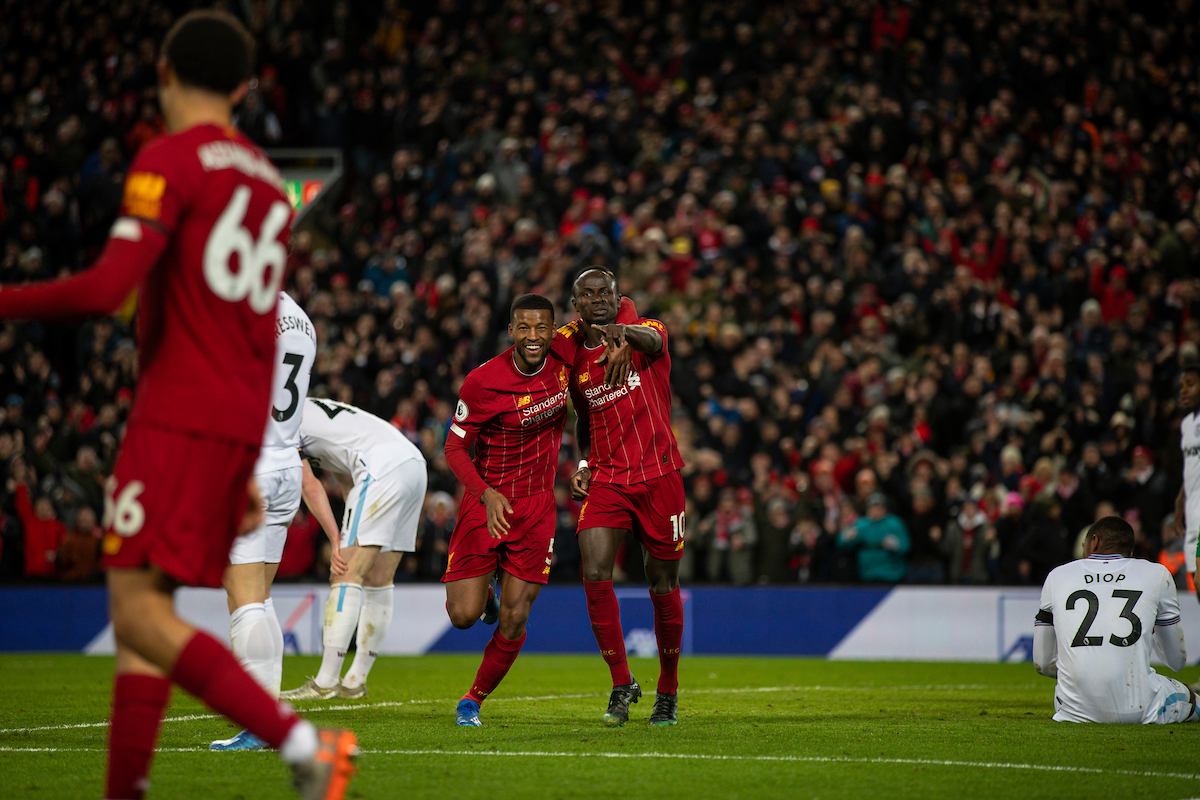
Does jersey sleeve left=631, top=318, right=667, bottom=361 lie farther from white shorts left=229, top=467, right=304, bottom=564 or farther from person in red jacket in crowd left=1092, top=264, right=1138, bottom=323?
person in red jacket in crowd left=1092, top=264, right=1138, bottom=323

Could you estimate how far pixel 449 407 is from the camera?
707 inches

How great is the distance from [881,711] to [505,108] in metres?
16.1

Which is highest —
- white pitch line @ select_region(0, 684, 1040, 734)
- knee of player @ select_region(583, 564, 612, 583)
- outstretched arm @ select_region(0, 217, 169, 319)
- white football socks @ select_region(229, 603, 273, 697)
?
outstretched arm @ select_region(0, 217, 169, 319)

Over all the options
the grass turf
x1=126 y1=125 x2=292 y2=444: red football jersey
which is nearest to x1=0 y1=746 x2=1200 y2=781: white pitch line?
the grass turf

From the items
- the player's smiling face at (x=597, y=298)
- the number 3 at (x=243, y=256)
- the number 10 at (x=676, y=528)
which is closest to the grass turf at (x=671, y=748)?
the number 10 at (x=676, y=528)

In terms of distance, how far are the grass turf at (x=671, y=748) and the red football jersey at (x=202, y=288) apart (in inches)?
75.1

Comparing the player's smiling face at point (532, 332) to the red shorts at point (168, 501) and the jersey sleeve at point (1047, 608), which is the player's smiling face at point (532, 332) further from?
the red shorts at point (168, 501)

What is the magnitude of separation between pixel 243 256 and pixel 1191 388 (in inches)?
321

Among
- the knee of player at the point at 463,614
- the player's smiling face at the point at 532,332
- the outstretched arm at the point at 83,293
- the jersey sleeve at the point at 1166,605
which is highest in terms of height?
the player's smiling face at the point at 532,332

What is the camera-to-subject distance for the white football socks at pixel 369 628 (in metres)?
9.95

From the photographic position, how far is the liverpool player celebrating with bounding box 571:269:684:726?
791 cm

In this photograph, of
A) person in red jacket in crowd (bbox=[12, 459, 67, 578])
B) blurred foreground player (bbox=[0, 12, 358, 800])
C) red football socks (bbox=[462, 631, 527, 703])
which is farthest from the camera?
person in red jacket in crowd (bbox=[12, 459, 67, 578])

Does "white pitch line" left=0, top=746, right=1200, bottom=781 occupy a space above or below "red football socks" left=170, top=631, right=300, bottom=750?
below

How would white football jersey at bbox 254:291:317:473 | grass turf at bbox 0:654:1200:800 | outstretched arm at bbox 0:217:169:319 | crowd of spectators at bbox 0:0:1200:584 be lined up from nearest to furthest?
outstretched arm at bbox 0:217:169:319 < grass turf at bbox 0:654:1200:800 < white football jersey at bbox 254:291:317:473 < crowd of spectators at bbox 0:0:1200:584
